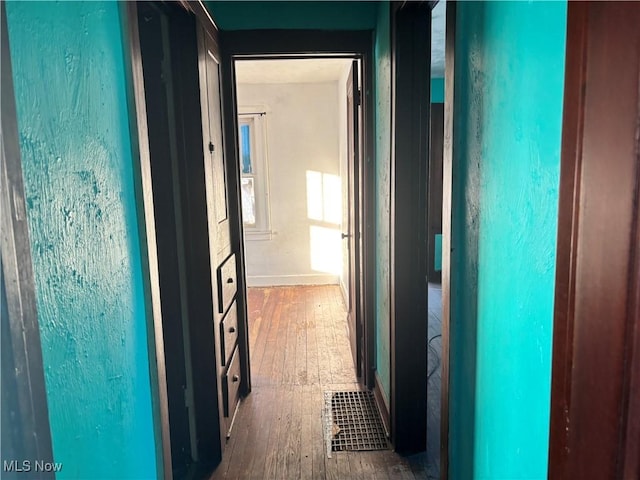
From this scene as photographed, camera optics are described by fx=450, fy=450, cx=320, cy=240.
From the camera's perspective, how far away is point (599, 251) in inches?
23.8

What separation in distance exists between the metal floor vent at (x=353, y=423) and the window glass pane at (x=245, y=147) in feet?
10.9

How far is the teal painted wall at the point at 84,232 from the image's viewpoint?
2.48ft

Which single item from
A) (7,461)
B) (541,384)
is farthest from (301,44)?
(7,461)

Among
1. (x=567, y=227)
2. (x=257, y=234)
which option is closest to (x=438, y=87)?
(x=257, y=234)

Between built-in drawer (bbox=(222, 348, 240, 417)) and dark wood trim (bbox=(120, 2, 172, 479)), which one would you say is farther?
built-in drawer (bbox=(222, 348, 240, 417))

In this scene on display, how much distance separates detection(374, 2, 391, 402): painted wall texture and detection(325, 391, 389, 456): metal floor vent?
18 centimetres

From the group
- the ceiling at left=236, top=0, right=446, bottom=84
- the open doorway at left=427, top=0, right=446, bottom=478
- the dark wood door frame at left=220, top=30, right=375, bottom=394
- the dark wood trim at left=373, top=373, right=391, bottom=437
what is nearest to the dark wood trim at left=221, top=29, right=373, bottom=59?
the dark wood door frame at left=220, top=30, right=375, bottom=394

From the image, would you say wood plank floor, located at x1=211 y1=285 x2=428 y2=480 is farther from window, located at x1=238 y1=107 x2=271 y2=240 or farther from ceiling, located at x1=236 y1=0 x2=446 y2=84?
ceiling, located at x1=236 y1=0 x2=446 y2=84

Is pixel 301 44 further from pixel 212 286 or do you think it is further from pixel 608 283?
pixel 608 283

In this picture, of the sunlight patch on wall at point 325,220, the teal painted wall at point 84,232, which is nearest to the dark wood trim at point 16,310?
the teal painted wall at point 84,232

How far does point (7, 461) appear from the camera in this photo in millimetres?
617

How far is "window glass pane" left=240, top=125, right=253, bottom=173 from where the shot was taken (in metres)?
5.36

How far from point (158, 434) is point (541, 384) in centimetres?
102

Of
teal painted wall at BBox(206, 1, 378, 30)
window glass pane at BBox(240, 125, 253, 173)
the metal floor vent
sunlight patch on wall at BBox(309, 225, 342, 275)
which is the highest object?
teal painted wall at BBox(206, 1, 378, 30)
